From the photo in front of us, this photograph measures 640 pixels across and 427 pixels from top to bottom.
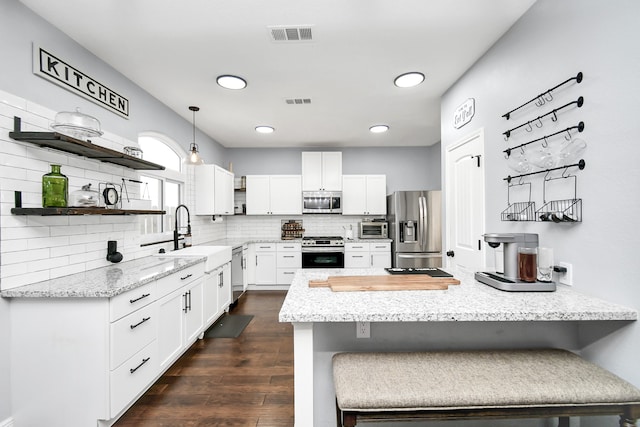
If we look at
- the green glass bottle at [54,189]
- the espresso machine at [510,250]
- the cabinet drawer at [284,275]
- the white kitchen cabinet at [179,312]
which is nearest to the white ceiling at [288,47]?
the green glass bottle at [54,189]

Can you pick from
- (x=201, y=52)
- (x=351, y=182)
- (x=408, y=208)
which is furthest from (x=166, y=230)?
(x=408, y=208)

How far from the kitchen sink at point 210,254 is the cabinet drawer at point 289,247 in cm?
126

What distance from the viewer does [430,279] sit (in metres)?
1.72

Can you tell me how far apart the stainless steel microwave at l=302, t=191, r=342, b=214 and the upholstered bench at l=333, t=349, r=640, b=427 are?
13.3 ft

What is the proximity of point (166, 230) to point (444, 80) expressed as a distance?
3705 mm

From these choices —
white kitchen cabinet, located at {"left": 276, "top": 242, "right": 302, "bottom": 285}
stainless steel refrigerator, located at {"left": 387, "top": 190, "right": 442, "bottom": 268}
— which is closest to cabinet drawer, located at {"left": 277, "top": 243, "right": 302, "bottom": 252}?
white kitchen cabinet, located at {"left": 276, "top": 242, "right": 302, "bottom": 285}

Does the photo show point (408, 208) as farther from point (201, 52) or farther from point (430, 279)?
point (201, 52)

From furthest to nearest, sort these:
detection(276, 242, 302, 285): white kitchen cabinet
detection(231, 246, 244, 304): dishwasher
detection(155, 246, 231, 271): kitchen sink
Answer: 1. detection(276, 242, 302, 285): white kitchen cabinet
2. detection(231, 246, 244, 304): dishwasher
3. detection(155, 246, 231, 271): kitchen sink

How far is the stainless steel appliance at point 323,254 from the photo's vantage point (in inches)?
193

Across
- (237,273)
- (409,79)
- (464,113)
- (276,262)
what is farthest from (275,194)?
(464,113)

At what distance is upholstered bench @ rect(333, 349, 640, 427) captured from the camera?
42.4 inches

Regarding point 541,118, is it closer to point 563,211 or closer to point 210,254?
point 563,211

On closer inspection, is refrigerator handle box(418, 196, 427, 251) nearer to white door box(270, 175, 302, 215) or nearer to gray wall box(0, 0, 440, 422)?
gray wall box(0, 0, 440, 422)

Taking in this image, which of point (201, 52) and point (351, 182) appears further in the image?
point (351, 182)
